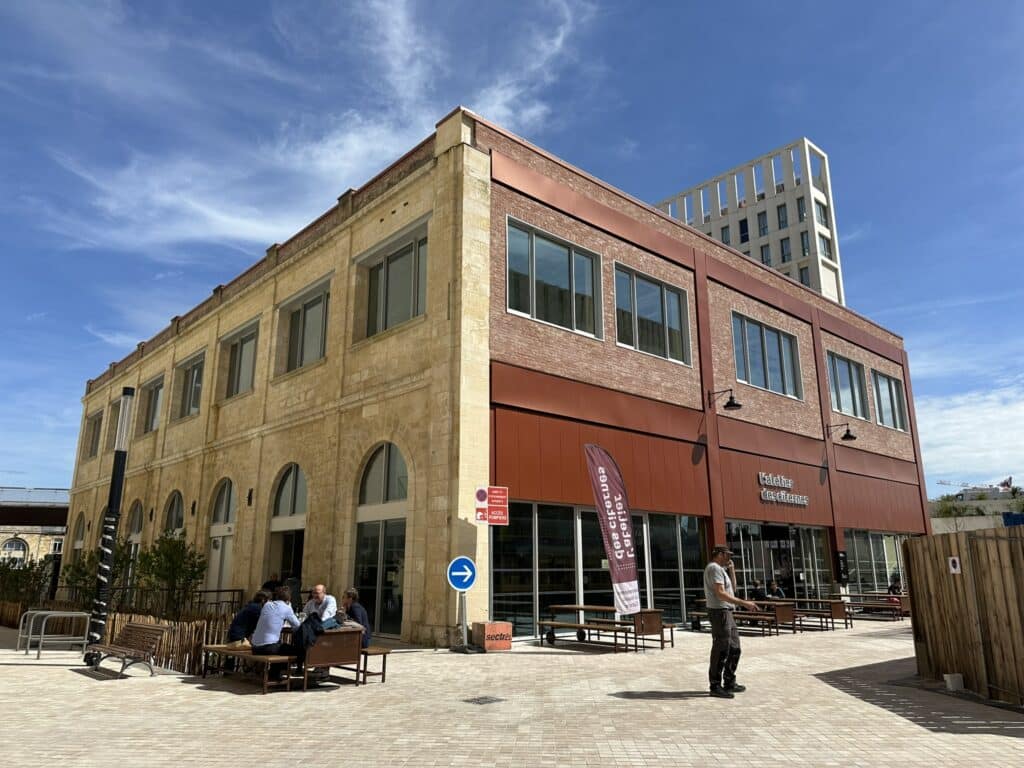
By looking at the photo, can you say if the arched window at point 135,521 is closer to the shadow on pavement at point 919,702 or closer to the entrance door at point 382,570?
the entrance door at point 382,570

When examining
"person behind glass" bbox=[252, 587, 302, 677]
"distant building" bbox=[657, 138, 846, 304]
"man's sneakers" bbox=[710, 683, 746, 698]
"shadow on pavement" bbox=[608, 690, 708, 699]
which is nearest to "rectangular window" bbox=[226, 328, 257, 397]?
"person behind glass" bbox=[252, 587, 302, 677]

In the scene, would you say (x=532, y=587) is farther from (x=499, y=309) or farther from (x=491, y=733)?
(x=491, y=733)

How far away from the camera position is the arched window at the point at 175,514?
962 inches

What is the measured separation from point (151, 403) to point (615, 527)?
80.9ft

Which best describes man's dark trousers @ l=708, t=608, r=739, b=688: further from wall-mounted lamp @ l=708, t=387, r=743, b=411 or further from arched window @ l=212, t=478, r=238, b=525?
arched window @ l=212, t=478, r=238, b=525

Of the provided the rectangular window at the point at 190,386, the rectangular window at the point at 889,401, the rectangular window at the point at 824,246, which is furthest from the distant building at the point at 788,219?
the rectangular window at the point at 190,386

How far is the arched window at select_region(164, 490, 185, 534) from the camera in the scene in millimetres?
24434

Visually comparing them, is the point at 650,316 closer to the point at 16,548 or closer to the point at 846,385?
the point at 846,385

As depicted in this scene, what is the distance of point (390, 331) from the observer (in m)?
15.9

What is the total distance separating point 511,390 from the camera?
1443 cm

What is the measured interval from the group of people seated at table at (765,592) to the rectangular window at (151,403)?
23.7 m

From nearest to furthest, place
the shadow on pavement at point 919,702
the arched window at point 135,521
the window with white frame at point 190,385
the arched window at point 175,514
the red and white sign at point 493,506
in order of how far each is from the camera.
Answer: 1. the shadow on pavement at point 919,702
2. the red and white sign at point 493,506
3. the arched window at point 175,514
4. the window with white frame at point 190,385
5. the arched window at point 135,521

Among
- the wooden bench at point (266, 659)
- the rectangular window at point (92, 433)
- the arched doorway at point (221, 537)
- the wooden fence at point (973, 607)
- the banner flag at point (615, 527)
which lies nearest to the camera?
the wooden fence at point (973, 607)

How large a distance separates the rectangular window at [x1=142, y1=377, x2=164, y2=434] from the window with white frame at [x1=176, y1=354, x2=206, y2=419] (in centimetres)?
275
